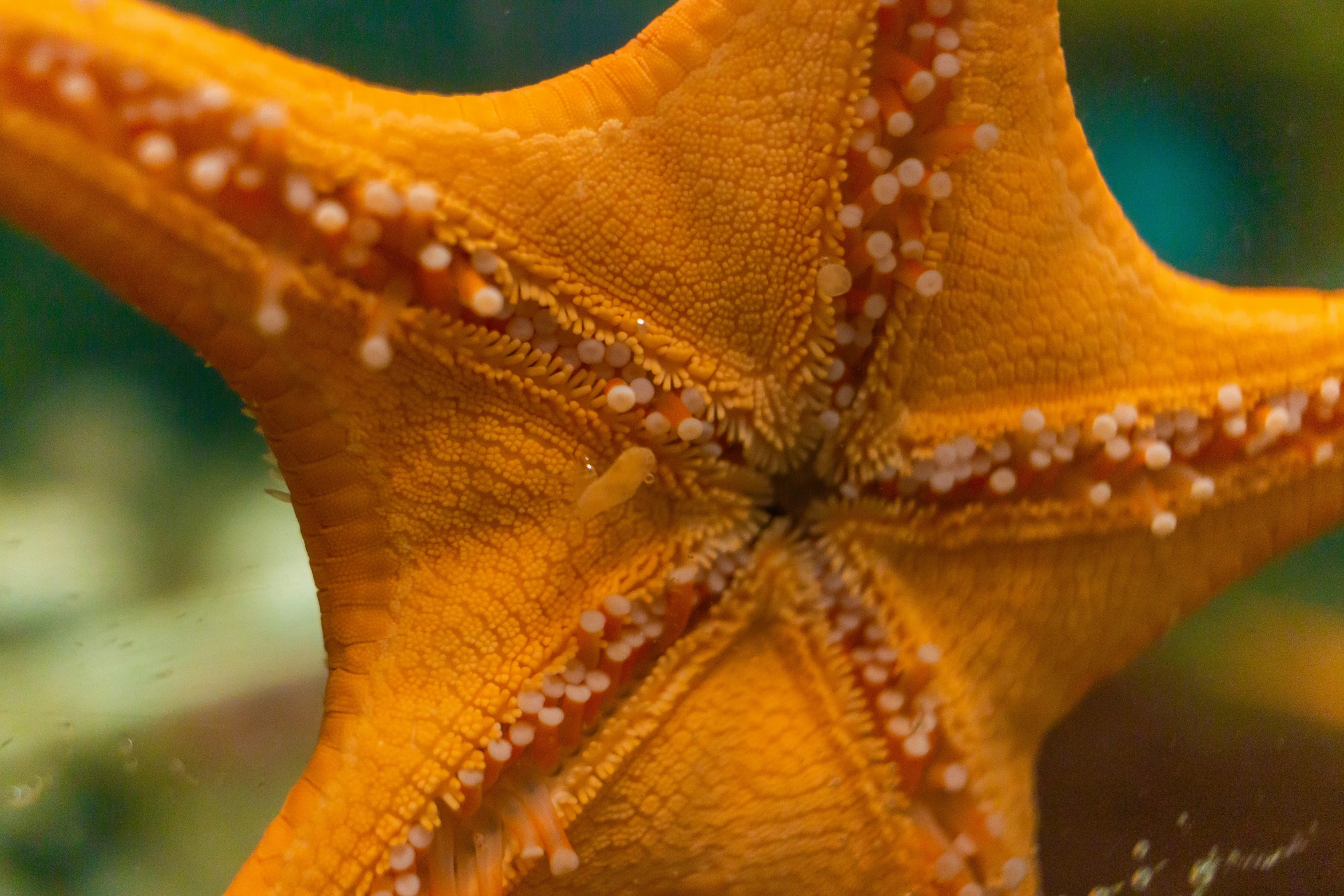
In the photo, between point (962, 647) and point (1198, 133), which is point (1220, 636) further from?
point (1198, 133)

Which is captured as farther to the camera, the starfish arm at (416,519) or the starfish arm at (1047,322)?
the starfish arm at (1047,322)

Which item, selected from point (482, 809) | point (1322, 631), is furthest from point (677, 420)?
point (1322, 631)

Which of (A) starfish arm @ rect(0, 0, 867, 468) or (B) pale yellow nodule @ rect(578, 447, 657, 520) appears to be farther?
(B) pale yellow nodule @ rect(578, 447, 657, 520)

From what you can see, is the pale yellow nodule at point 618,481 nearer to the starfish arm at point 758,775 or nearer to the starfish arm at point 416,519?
the starfish arm at point 416,519

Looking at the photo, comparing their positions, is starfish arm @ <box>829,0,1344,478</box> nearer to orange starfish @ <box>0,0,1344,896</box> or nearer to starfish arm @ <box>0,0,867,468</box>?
orange starfish @ <box>0,0,1344,896</box>

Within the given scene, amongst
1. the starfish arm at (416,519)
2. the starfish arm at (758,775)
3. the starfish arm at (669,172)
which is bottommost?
the starfish arm at (758,775)

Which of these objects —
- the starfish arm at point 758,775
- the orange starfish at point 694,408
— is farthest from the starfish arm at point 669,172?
the starfish arm at point 758,775

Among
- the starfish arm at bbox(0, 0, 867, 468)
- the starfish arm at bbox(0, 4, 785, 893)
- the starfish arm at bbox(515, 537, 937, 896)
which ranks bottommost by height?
the starfish arm at bbox(515, 537, 937, 896)

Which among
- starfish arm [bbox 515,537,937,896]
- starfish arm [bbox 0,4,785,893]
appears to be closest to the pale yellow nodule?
starfish arm [bbox 0,4,785,893]

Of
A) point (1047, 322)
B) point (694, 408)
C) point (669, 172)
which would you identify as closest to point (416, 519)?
point (694, 408)
